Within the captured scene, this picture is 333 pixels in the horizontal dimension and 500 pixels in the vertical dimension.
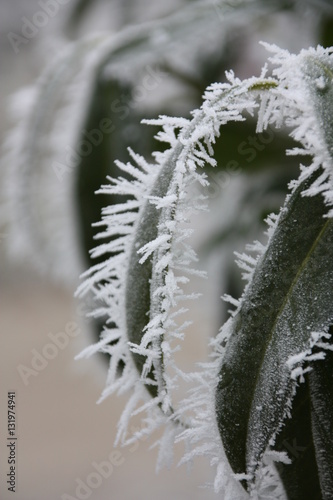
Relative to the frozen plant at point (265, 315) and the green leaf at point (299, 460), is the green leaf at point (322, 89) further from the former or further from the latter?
the green leaf at point (299, 460)

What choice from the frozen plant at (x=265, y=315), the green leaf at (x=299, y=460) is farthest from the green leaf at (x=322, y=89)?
the green leaf at (x=299, y=460)

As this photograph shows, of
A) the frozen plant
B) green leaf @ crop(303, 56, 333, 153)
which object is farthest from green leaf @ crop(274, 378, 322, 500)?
green leaf @ crop(303, 56, 333, 153)

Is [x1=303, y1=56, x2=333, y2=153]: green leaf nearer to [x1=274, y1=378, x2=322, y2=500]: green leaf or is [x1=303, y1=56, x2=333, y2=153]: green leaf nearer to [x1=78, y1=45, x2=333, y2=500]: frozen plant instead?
[x1=78, y1=45, x2=333, y2=500]: frozen plant

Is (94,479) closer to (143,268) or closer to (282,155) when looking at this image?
(282,155)

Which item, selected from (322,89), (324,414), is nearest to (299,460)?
(324,414)

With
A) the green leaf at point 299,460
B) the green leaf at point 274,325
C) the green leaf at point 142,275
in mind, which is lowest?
the green leaf at point 299,460

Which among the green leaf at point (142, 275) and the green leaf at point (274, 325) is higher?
the green leaf at point (142, 275)

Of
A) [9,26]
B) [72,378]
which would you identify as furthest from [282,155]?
[9,26]

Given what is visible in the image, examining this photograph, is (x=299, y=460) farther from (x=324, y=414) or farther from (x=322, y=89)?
(x=322, y=89)
